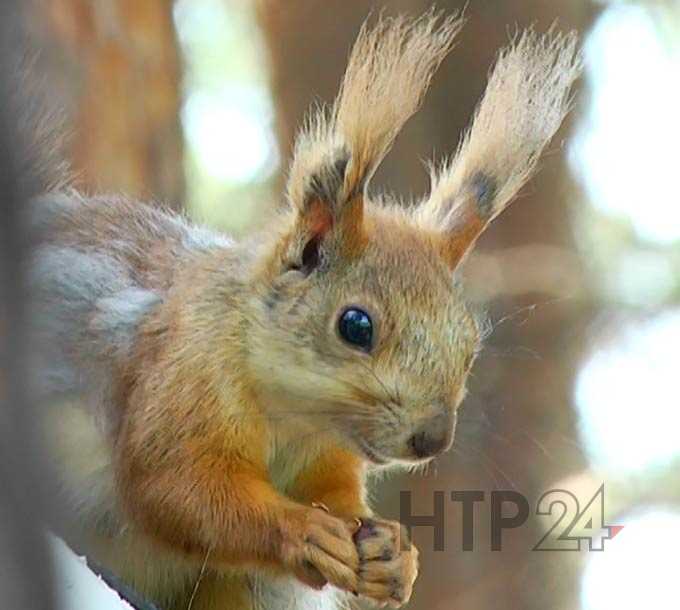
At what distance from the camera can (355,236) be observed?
1228mm

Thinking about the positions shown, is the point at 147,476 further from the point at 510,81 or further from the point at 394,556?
the point at 510,81

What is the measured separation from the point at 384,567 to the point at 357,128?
15.7 inches

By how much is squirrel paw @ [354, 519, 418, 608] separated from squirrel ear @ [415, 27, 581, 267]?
1.11 feet

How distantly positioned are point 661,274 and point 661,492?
54 cm

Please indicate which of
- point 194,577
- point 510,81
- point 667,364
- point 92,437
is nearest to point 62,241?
point 92,437

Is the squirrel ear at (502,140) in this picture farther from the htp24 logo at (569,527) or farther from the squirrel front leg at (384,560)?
the htp24 logo at (569,527)

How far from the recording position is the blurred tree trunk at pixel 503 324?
2357 mm

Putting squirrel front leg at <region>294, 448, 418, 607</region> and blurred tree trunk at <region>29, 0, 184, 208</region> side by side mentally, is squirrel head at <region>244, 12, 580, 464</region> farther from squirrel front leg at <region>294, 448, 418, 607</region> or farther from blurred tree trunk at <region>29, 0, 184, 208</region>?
blurred tree trunk at <region>29, 0, 184, 208</region>

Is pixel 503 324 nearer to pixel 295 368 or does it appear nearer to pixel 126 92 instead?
pixel 126 92

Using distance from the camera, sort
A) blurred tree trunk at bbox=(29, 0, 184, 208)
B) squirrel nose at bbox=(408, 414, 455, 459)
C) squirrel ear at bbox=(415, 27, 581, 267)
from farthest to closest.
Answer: blurred tree trunk at bbox=(29, 0, 184, 208) → squirrel ear at bbox=(415, 27, 581, 267) → squirrel nose at bbox=(408, 414, 455, 459)

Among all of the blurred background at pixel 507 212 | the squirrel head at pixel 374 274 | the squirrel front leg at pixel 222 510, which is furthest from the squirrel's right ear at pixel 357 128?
the blurred background at pixel 507 212

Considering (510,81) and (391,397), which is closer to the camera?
(391,397)

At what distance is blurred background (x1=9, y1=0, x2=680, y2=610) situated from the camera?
235 cm

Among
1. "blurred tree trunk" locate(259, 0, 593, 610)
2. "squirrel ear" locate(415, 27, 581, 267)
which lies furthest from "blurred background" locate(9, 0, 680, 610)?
"squirrel ear" locate(415, 27, 581, 267)
